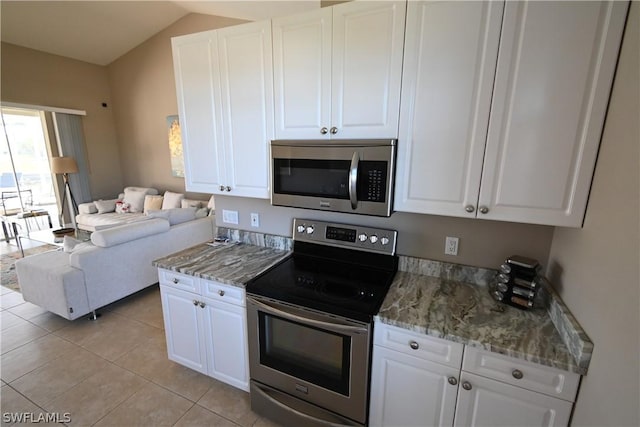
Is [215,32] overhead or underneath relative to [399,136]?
overhead

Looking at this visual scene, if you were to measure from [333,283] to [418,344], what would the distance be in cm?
55

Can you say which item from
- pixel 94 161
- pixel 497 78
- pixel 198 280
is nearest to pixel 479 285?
pixel 497 78

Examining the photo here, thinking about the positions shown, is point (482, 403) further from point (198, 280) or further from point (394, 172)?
point (198, 280)

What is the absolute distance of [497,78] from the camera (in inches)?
47.4

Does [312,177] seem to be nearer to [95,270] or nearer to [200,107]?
[200,107]

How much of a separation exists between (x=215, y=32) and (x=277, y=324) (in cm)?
179

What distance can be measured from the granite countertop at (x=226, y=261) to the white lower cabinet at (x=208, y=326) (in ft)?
0.18

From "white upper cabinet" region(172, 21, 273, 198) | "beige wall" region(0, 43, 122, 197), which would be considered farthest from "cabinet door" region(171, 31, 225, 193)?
"beige wall" region(0, 43, 122, 197)

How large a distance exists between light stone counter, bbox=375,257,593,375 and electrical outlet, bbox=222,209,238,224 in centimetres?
137

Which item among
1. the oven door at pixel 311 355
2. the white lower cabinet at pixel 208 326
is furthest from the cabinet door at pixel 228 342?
the oven door at pixel 311 355

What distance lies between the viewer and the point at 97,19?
4.67 m

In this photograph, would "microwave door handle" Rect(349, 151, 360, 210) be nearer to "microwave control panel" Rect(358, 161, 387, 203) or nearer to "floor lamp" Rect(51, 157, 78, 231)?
"microwave control panel" Rect(358, 161, 387, 203)

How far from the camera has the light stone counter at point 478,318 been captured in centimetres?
112

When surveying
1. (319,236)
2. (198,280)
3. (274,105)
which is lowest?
(198,280)
